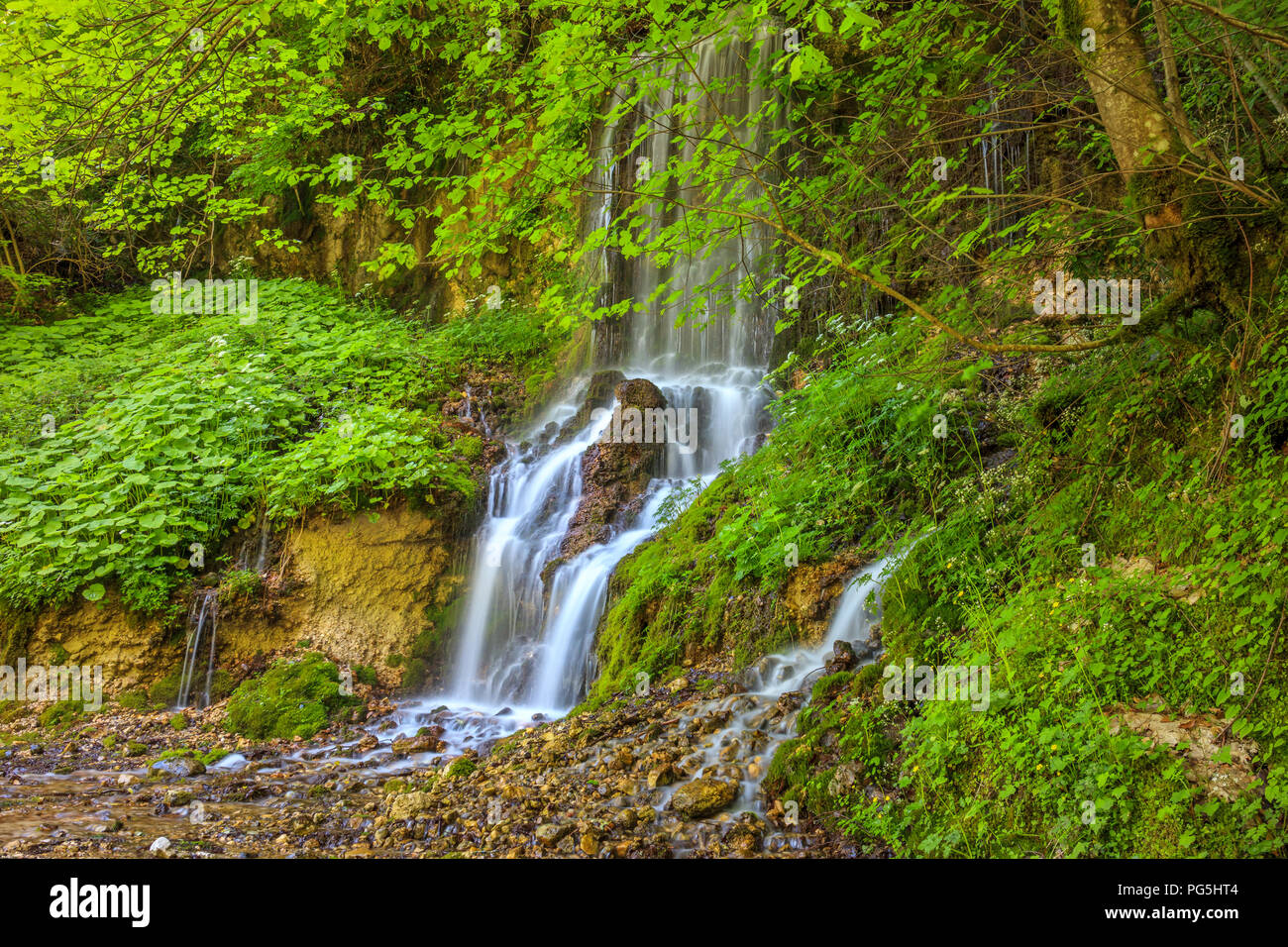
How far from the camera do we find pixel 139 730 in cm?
729

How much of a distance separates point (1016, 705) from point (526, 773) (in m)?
2.92

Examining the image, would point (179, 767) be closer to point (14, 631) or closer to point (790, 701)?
point (14, 631)

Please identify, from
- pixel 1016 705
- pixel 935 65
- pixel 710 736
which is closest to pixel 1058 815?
pixel 1016 705

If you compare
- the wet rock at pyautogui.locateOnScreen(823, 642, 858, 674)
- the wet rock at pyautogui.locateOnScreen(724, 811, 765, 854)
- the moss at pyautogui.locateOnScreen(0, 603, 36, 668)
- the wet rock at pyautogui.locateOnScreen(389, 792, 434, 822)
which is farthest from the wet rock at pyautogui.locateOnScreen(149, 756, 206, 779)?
the wet rock at pyautogui.locateOnScreen(823, 642, 858, 674)

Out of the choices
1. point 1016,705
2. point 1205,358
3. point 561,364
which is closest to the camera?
point 1016,705

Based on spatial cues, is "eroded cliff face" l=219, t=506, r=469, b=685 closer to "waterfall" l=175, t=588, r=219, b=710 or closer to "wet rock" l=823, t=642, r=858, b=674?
"waterfall" l=175, t=588, r=219, b=710

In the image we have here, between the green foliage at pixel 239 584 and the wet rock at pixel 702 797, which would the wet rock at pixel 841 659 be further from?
the green foliage at pixel 239 584

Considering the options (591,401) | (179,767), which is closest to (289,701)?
(179,767)

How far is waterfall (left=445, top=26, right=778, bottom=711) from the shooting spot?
756cm

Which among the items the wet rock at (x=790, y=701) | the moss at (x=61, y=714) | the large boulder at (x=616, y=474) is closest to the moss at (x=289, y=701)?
the moss at (x=61, y=714)

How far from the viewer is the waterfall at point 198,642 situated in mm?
7965

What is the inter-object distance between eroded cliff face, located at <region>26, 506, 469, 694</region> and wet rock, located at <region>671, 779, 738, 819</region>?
4962mm

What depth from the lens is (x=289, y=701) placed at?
24.5 ft
